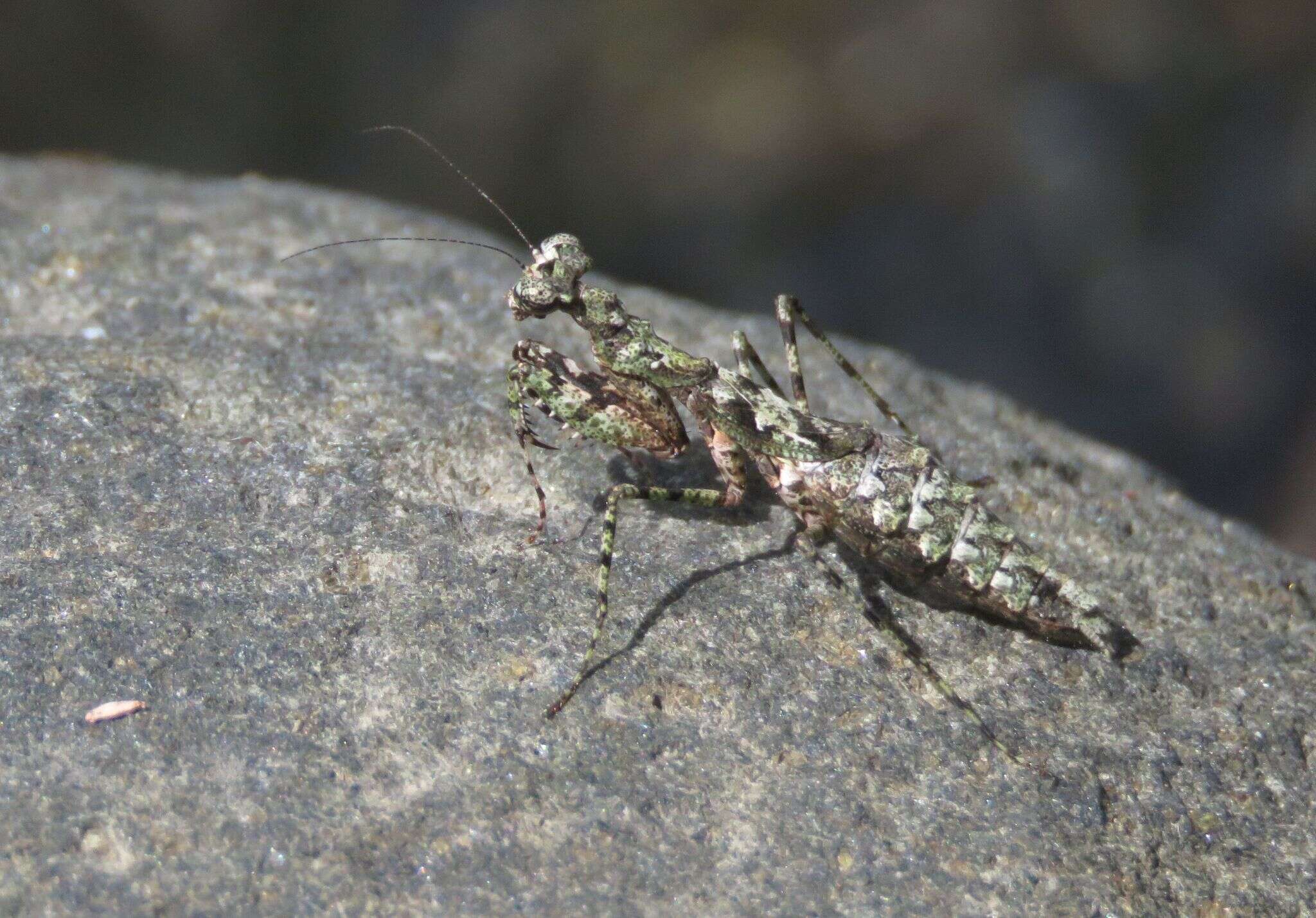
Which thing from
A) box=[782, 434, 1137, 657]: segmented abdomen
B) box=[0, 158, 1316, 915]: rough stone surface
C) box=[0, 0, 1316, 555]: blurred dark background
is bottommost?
box=[0, 158, 1316, 915]: rough stone surface

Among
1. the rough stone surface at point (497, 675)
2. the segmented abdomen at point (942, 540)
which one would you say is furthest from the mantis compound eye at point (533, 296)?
the segmented abdomen at point (942, 540)

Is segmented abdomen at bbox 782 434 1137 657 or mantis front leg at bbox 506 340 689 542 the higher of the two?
segmented abdomen at bbox 782 434 1137 657

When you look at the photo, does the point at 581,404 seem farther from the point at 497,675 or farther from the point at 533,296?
the point at 497,675

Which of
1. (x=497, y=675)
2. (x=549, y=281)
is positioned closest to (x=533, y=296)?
(x=549, y=281)

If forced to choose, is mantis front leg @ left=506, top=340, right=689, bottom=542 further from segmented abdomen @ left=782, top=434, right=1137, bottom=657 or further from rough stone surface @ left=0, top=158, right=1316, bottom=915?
segmented abdomen @ left=782, top=434, right=1137, bottom=657

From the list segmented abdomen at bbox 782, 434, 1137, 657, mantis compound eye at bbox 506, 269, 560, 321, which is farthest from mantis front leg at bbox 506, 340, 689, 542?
segmented abdomen at bbox 782, 434, 1137, 657

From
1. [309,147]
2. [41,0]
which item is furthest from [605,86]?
[41,0]

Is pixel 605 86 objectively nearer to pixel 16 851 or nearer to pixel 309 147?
pixel 309 147

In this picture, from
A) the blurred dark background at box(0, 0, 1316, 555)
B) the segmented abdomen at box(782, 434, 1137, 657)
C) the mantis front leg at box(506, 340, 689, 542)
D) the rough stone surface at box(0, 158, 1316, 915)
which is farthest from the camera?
the blurred dark background at box(0, 0, 1316, 555)
